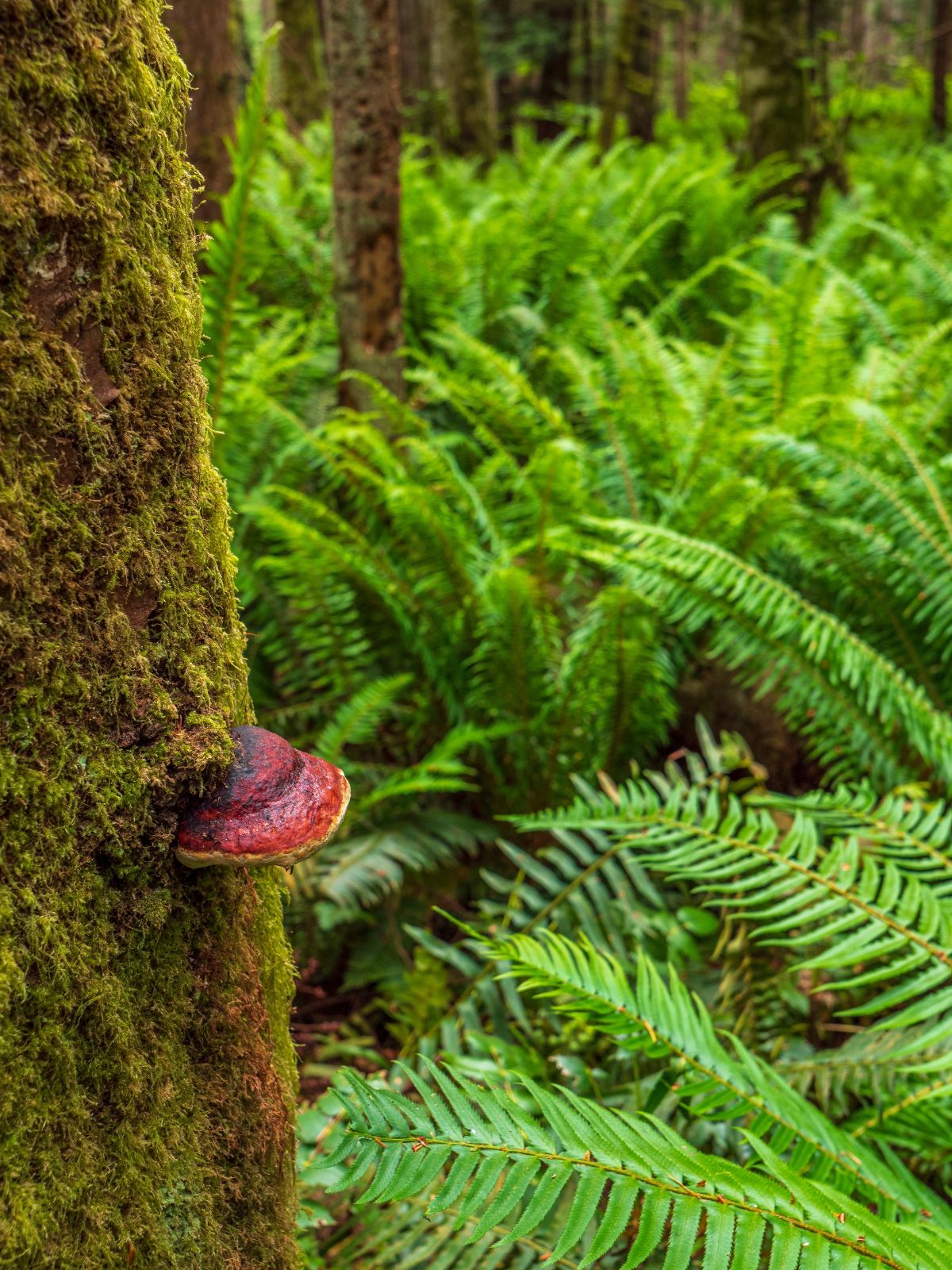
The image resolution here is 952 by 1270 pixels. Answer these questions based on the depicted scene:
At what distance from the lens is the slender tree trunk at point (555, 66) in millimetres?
12680

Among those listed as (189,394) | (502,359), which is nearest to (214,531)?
(189,394)

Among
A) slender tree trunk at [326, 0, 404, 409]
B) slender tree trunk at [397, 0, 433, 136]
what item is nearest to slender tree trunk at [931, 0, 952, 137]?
slender tree trunk at [397, 0, 433, 136]

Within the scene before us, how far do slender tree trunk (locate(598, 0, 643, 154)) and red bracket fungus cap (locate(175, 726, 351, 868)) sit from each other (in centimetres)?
960

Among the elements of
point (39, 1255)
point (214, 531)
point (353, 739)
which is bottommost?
point (353, 739)

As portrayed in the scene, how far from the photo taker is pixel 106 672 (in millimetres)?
886

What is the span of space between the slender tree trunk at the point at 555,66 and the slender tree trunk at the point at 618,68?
11.0 feet

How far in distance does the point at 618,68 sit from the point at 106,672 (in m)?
9.87

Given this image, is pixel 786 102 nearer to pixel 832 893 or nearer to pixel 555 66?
pixel 555 66

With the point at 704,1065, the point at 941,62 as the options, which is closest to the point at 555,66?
the point at 941,62

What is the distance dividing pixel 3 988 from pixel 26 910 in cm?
6

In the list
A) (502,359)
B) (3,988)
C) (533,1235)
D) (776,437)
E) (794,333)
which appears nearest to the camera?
(3,988)

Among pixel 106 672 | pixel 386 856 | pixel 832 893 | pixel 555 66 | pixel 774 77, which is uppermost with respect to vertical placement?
pixel 555 66

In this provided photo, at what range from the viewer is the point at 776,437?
3.26 meters

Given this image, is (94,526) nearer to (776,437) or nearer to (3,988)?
(3,988)
